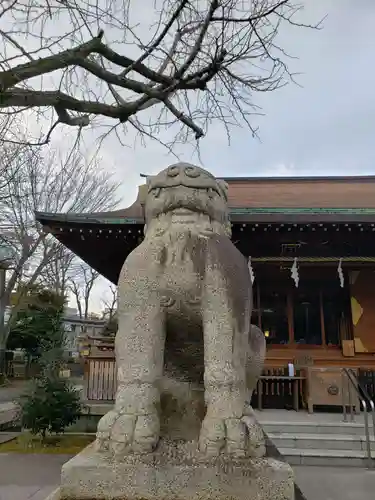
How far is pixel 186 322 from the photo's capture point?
1.95m

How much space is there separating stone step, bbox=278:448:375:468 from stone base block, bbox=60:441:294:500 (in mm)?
4095

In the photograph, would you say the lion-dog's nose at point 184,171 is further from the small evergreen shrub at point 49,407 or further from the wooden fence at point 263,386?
the wooden fence at point 263,386

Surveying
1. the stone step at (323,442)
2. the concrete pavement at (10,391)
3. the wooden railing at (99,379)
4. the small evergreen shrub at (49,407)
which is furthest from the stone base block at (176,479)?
the concrete pavement at (10,391)

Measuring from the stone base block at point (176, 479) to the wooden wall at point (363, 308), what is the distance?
8.08 metres

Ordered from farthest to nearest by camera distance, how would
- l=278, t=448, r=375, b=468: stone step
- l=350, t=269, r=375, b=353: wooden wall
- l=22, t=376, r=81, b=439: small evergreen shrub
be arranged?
1. l=350, t=269, r=375, b=353: wooden wall
2. l=22, t=376, r=81, b=439: small evergreen shrub
3. l=278, t=448, r=375, b=468: stone step

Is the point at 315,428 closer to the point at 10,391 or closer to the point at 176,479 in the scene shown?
the point at 176,479

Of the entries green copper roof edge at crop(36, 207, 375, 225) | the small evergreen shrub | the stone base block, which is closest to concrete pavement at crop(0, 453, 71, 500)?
the small evergreen shrub

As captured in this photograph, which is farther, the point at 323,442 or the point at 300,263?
the point at 300,263

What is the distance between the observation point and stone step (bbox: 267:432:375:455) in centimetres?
568

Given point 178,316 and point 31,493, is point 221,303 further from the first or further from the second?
point 31,493

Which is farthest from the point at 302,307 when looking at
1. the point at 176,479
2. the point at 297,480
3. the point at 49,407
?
the point at 176,479

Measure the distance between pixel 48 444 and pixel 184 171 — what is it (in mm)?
6015

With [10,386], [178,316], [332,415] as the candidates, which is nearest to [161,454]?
[178,316]

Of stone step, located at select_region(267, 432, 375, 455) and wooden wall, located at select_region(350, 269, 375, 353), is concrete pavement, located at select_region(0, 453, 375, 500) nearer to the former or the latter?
stone step, located at select_region(267, 432, 375, 455)
